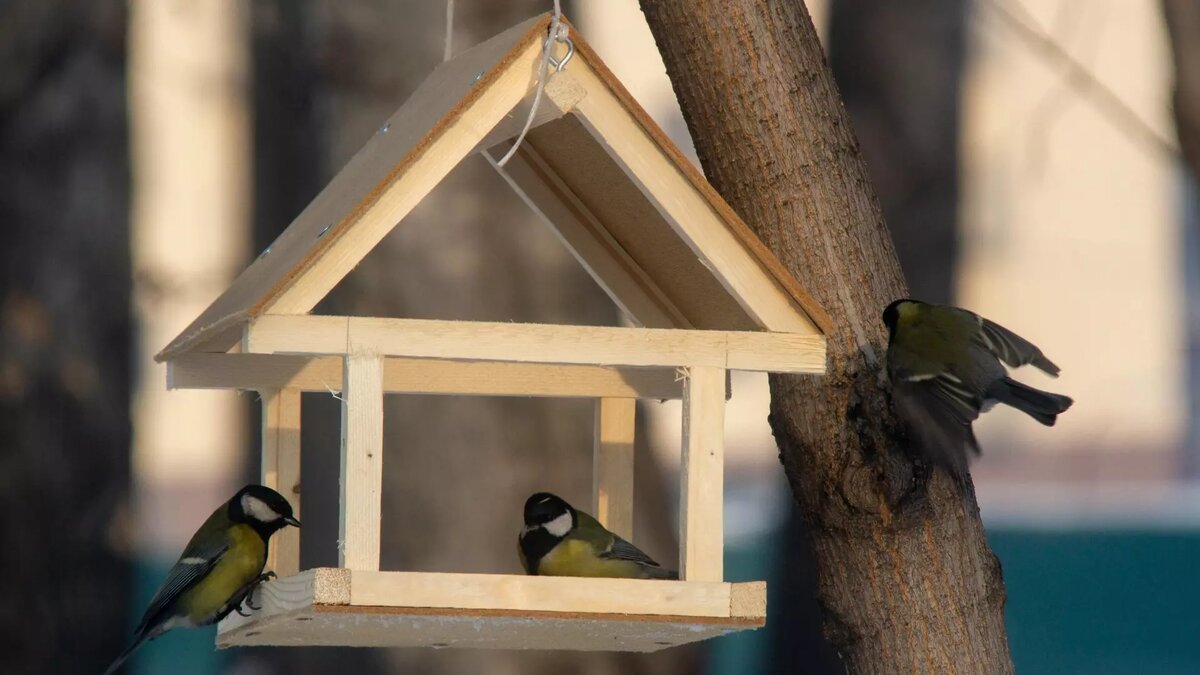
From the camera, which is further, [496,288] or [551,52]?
[496,288]

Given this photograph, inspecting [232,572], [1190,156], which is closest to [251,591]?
[232,572]

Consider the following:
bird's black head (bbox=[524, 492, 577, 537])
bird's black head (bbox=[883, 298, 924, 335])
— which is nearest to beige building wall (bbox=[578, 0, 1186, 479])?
bird's black head (bbox=[883, 298, 924, 335])

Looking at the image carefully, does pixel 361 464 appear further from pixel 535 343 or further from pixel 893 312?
pixel 893 312

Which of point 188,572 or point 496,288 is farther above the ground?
point 496,288

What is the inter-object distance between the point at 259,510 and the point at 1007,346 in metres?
1.23

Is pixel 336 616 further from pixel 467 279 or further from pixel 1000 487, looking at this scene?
pixel 1000 487

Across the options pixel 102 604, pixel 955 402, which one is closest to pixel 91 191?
pixel 102 604

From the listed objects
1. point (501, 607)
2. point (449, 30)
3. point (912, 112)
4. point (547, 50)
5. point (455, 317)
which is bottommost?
point (501, 607)

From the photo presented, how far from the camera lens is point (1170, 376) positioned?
431 centimetres

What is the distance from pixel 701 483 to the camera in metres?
2.14

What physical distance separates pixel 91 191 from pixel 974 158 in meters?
2.33

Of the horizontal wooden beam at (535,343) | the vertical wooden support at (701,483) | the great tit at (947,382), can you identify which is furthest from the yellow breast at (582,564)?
the great tit at (947,382)

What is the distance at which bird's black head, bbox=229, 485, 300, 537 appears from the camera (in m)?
2.46

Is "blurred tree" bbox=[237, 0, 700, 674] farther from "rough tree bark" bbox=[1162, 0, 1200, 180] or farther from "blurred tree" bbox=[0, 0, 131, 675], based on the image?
"rough tree bark" bbox=[1162, 0, 1200, 180]
